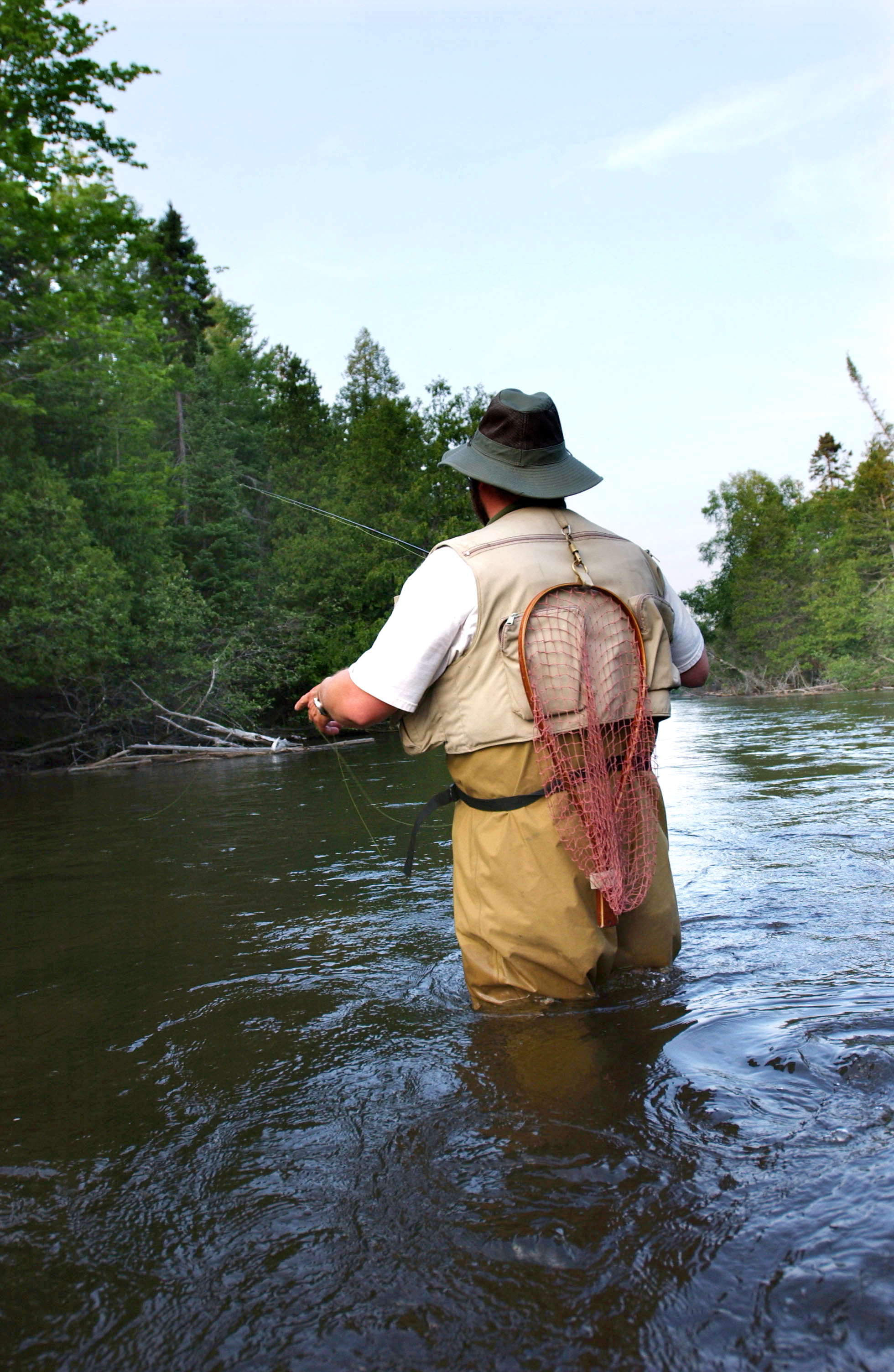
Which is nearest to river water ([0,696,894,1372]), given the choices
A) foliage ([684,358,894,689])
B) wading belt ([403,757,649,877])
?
wading belt ([403,757,649,877])

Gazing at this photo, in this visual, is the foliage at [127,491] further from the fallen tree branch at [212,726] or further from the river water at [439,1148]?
the river water at [439,1148]

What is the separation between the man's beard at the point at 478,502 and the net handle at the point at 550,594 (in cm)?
47

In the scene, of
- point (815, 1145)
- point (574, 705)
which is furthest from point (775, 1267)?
point (574, 705)

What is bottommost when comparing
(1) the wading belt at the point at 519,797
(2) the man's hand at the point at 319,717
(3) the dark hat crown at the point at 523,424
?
(1) the wading belt at the point at 519,797

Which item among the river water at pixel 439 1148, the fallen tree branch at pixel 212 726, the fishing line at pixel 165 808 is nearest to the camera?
the river water at pixel 439 1148

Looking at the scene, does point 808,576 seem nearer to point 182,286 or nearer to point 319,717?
point 182,286


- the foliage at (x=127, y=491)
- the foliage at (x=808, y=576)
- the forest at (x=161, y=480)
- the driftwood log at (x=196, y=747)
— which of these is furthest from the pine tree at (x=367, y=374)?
the driftwood log at (x=196, y=747)

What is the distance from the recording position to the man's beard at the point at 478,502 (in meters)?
3.07

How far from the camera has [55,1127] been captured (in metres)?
2.40

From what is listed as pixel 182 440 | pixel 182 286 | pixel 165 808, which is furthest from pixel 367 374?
pixel 165 808

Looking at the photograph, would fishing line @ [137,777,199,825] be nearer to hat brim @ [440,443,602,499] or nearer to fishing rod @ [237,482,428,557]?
fishing rod @ [237,482,428,557]

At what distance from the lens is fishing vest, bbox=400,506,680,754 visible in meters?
2.68

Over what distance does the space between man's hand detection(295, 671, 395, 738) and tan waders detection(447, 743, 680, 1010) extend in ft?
0.83

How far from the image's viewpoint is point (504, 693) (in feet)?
8.79
